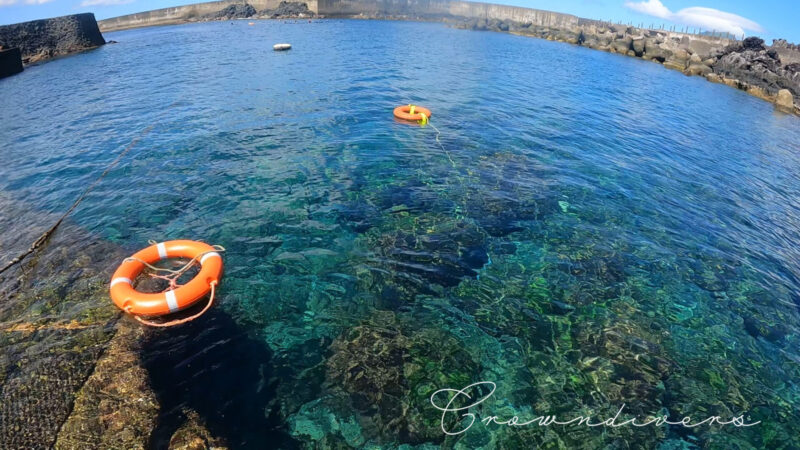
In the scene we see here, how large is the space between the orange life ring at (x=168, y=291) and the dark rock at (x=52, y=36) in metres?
38.8

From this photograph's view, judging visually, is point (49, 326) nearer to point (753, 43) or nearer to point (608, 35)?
point (753, 43)

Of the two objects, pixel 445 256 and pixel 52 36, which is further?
pixel 52 36

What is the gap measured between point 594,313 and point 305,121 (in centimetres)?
1175

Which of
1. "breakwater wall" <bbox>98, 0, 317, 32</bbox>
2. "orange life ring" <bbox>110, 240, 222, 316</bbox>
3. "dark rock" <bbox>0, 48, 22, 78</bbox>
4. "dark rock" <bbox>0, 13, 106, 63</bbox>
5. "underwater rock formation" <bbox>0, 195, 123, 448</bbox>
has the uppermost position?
"breakwater wall" <bbox>98, 0, 317, 32</bbox>

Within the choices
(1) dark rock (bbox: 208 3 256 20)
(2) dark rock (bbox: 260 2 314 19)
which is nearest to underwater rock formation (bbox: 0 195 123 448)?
(2) dark rock (bbox: 260 2 314 19)

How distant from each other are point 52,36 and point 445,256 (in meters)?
47.0

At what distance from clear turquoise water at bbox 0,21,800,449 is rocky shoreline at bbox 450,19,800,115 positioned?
1729 centimetres

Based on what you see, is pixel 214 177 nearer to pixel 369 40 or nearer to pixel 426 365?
pixel 426 365

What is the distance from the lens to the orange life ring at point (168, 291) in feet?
17.5

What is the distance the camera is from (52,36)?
111 feet

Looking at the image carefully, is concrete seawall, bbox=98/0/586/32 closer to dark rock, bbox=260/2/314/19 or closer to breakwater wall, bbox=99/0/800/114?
breakwater wall, bbox=99/0/800/114

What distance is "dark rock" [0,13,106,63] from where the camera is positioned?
30.5 metres

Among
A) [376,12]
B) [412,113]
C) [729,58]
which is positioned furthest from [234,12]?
[729,58]

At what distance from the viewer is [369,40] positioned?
134ft
